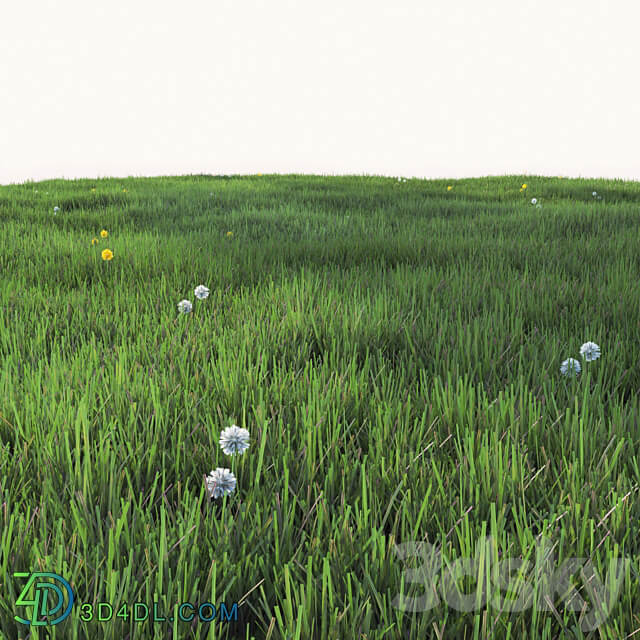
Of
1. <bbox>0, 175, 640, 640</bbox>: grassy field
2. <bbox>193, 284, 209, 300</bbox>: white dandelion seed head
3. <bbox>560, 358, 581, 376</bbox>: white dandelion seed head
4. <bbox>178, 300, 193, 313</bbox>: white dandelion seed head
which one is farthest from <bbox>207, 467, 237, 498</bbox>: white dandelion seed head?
<bbox>193, 284, 209, 300</bbox>: white dandelion seed head

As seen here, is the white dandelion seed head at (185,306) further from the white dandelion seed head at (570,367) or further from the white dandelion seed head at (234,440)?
the white dandelion seed head at (570,367)

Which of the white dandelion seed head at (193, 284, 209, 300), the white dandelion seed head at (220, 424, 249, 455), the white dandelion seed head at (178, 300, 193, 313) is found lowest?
the white dandelion seed head at (220, 424, 249, 455)

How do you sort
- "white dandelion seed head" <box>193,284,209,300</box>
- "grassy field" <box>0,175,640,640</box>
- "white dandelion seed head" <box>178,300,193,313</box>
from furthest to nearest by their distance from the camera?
"white dandelion seed head" <box>193,284,209,300</box> < "white dandelion seed head" <box>178,300,193,313</box> < "grassy field" <box>0,175,640,640</box>

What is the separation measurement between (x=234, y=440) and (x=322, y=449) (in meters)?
0.25

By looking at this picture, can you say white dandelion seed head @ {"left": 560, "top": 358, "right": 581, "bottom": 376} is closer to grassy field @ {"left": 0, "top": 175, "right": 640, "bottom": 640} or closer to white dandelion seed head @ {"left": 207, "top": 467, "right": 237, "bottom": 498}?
grassy field @ {"left": 0, "top": 175, "right": 640, "bottom": 640}

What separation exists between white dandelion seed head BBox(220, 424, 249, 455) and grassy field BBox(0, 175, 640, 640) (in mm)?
33

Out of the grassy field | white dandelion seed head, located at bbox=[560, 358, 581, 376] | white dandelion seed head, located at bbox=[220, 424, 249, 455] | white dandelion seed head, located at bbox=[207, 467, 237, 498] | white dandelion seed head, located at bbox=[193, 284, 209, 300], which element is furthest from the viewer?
white dandelion seed head, located at bbox=[193, 284, 209, 300]

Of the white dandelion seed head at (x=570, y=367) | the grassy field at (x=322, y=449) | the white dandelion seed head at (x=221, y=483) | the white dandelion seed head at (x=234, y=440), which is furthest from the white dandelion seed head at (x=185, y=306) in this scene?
the white dandelion seed head at (x=570, y=367)

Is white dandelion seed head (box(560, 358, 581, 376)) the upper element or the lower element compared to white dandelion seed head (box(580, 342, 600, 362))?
lower

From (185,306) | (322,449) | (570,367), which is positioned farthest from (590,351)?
(185,306)

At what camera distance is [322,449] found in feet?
4.53

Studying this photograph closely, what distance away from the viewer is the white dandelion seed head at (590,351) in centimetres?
190

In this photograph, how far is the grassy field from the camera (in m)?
0.91

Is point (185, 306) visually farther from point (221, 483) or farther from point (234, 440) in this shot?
point (221, 483)
